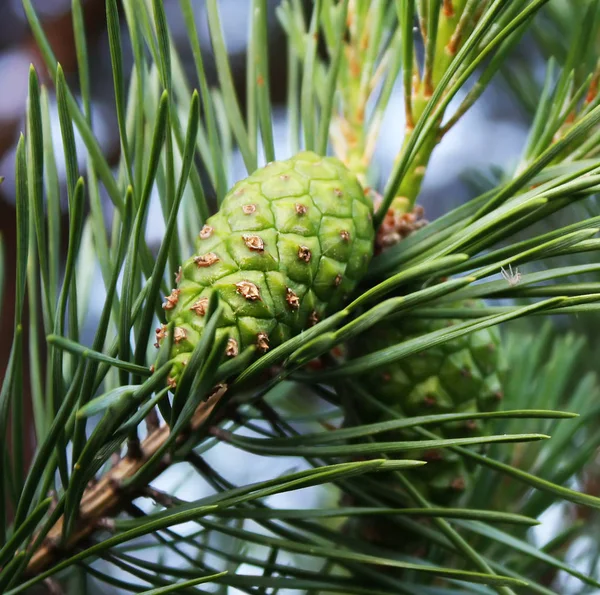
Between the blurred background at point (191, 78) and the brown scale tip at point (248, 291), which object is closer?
the brown scale tip at point (248, 291)

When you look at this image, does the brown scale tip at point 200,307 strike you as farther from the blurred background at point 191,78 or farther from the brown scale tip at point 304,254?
the blurred background at point 191,78

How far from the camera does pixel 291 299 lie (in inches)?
12.1

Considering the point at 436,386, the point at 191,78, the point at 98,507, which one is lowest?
the point at 98,507

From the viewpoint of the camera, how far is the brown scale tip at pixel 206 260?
1.01ft

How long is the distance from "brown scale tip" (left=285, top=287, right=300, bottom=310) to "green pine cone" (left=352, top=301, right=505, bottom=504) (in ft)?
0.30

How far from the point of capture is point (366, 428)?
1.06 ft

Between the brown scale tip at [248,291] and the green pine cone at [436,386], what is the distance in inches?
4.4

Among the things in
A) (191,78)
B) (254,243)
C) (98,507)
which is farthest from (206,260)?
(191,78)

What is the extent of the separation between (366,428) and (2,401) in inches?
7.4

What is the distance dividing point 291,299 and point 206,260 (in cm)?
4

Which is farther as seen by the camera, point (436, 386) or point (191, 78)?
point (191, 78)

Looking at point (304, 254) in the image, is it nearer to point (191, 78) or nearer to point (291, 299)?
point (291, 299)

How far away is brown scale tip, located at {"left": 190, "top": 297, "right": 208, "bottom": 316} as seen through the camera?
29cm

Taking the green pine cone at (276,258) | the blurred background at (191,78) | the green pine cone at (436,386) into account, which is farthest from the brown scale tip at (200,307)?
the blurred background at (191,78)
